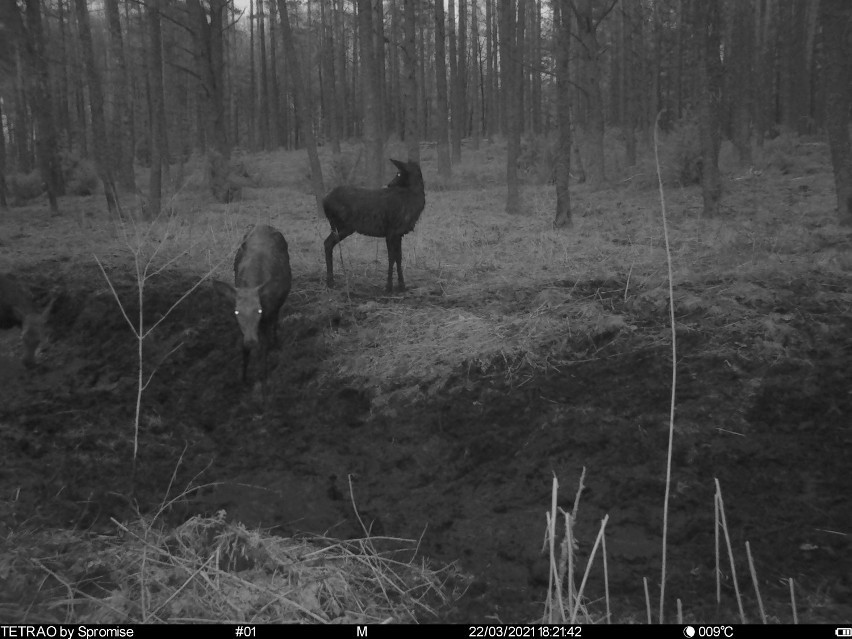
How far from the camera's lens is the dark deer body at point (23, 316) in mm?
6406

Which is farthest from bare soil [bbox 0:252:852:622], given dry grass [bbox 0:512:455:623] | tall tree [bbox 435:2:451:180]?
tall tree [bbox 435:2:451:180]

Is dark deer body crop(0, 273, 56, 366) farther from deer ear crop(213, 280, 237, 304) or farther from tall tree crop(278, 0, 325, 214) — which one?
tall tree crop(278, 0, 325, 214)

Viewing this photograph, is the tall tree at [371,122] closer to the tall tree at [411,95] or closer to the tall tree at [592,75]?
the tall tree at [411,95]

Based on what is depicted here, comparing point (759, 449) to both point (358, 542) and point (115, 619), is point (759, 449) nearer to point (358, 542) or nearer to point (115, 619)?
point (358, 542)

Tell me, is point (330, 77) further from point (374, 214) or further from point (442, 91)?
point (374, 214)

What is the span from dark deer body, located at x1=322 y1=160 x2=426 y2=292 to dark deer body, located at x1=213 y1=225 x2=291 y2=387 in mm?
904

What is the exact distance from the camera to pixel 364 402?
5977mm

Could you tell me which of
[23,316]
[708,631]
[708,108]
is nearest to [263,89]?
[708,108]

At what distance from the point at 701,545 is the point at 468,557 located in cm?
131

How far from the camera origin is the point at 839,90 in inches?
354

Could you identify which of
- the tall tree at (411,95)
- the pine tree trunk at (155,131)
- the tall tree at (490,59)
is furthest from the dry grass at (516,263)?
the tall tree at (490,59)

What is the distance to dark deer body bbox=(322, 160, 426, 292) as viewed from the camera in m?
8.14

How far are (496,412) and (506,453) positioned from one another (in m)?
0.53

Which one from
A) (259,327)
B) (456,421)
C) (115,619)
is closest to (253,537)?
(115,619)
